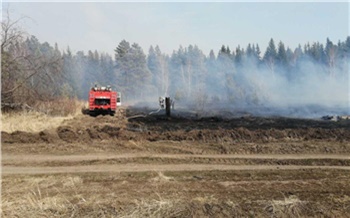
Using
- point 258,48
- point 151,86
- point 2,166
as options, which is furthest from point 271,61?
point 2,166

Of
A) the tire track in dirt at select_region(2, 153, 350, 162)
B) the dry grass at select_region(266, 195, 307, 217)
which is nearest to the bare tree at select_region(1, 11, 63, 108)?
the tire track in dirt at select_region(2, 153, 350, 162)

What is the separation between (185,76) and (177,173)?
6280 centimetres

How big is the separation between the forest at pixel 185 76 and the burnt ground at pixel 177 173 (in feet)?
21.8

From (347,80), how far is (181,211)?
54.3 meters

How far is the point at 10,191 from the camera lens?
701 cm

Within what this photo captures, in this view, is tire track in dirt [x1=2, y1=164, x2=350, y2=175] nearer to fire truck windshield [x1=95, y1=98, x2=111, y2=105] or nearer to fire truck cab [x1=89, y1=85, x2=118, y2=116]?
fire truck cab [x1=89, y1=85, x2=118, y2=116]

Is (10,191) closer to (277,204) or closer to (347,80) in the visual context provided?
(277,204)

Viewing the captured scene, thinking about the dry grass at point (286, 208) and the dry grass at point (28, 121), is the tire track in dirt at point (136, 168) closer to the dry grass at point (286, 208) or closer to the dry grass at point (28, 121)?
the dry grass at point (286, 208)

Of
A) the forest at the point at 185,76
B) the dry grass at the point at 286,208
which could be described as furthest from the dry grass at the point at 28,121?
the dry grass at the point at 286,208

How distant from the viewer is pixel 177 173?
871 centimetres

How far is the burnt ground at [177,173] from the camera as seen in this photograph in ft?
19.1

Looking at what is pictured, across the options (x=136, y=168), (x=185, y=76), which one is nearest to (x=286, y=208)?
(x=136, y=168)

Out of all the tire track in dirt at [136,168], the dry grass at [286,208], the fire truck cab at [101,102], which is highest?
the fire truck cab at [101,102]

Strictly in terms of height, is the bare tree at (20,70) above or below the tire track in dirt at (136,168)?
above
